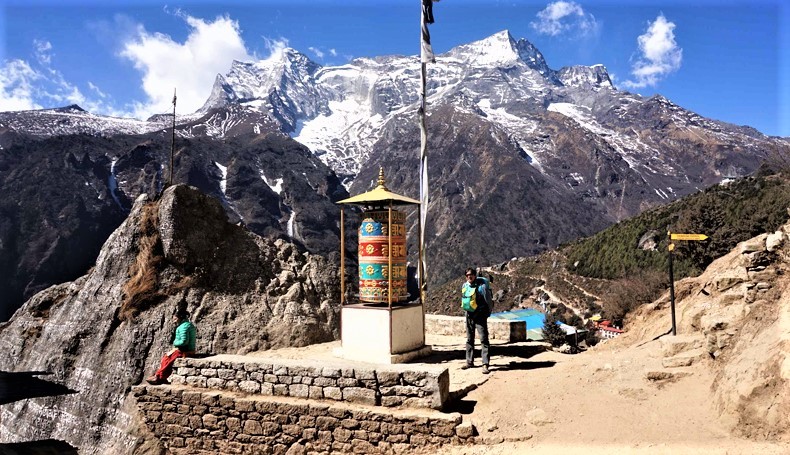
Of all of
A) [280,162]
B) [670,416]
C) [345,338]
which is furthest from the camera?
[280,162]

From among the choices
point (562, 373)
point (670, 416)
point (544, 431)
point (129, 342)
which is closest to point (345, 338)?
point (562, 373)

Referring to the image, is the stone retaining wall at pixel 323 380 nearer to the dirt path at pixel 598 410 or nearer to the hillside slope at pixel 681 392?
the dirt path at pixel 598 410

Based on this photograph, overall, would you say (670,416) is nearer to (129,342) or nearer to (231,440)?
(231,440)

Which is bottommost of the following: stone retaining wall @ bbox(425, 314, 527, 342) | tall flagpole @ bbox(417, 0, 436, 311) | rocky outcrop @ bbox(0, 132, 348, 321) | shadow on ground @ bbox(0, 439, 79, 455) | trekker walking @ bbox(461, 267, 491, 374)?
shadow on ground @ bbox(0, 439, 79, 455)

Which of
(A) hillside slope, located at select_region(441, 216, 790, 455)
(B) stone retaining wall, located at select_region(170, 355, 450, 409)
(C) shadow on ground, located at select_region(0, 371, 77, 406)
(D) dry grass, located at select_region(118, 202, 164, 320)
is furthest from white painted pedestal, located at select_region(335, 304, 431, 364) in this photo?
(D) dry grass, located at select_region(118, 202, 164, 320)

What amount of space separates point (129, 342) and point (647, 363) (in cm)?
1241

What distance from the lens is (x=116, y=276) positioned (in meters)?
15.7

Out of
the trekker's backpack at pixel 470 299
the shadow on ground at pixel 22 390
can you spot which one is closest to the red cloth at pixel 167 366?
the shadow on ground at pixel 22 390

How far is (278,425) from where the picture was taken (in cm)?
794

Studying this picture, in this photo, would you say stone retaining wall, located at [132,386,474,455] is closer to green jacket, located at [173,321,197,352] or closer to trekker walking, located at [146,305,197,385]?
trekker walking, located at [146,305,197,385]

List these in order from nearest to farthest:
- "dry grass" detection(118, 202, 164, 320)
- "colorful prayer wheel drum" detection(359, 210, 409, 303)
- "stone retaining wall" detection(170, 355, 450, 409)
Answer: "stone retaining wall" detection(170, 355, 450, 409) < "colorful prayer wheel drum" detection(359, 210, 409, 303) < "dry grass" detection(118, 202, 164, 320)

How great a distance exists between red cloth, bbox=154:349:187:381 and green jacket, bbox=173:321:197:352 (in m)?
0.10

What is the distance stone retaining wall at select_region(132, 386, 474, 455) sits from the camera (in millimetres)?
7137

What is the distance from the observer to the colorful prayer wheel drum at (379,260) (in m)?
10.7
